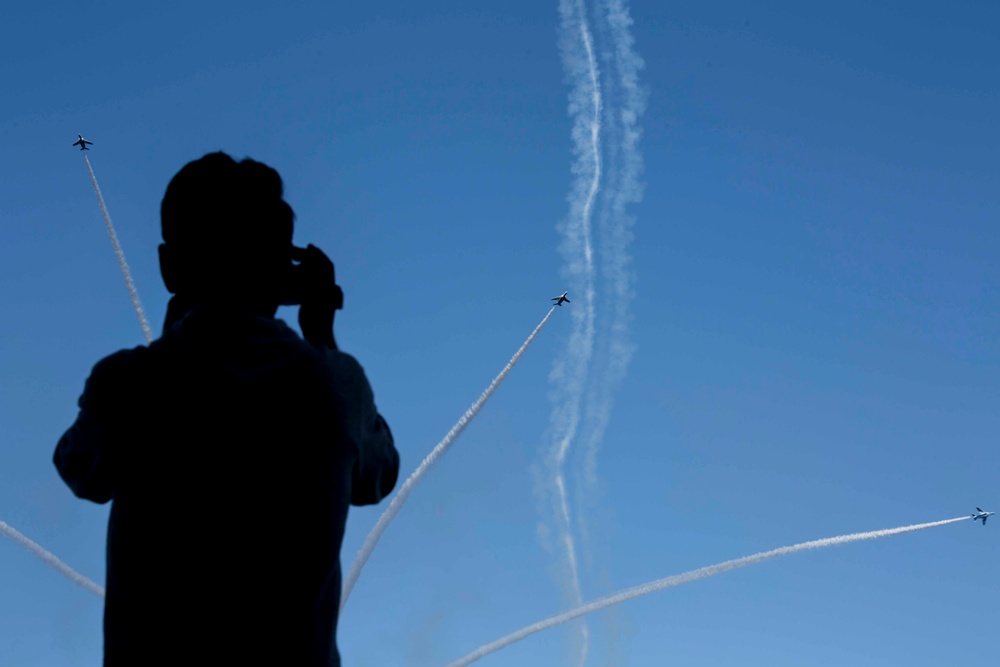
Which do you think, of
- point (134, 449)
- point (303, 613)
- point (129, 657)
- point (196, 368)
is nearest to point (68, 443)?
point (134, 449)

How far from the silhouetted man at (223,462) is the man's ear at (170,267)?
0.04 meters

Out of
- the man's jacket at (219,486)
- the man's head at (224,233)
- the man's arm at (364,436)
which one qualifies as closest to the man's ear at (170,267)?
the man's head at (224,233)

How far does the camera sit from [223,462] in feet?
13.7

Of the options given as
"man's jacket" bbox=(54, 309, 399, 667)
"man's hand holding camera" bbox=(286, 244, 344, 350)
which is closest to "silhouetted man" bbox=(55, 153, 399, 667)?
"man's jacket" bbox=(54, 309, 399, 667)

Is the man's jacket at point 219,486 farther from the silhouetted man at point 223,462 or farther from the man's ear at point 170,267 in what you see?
the man's ear at point 170,267

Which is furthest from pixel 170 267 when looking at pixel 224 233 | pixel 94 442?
pixel 94 442

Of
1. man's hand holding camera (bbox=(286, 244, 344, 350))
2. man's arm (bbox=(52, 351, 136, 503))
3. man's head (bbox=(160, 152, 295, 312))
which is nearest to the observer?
man's arm (bbox=(52, 351, 136, 503))

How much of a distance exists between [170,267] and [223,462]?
3.76 ft

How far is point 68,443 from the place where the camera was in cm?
442

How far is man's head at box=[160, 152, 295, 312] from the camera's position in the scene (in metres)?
4.73

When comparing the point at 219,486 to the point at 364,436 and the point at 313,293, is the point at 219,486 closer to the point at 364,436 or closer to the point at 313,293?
the point at 364,436

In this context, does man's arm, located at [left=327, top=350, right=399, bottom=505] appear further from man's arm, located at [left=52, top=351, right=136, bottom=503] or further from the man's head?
man's arm, located at [left=52, top=351, right=136, bottom=503]

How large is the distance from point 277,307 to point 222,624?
1.59m

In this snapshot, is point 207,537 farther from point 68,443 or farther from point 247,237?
point 247,237
